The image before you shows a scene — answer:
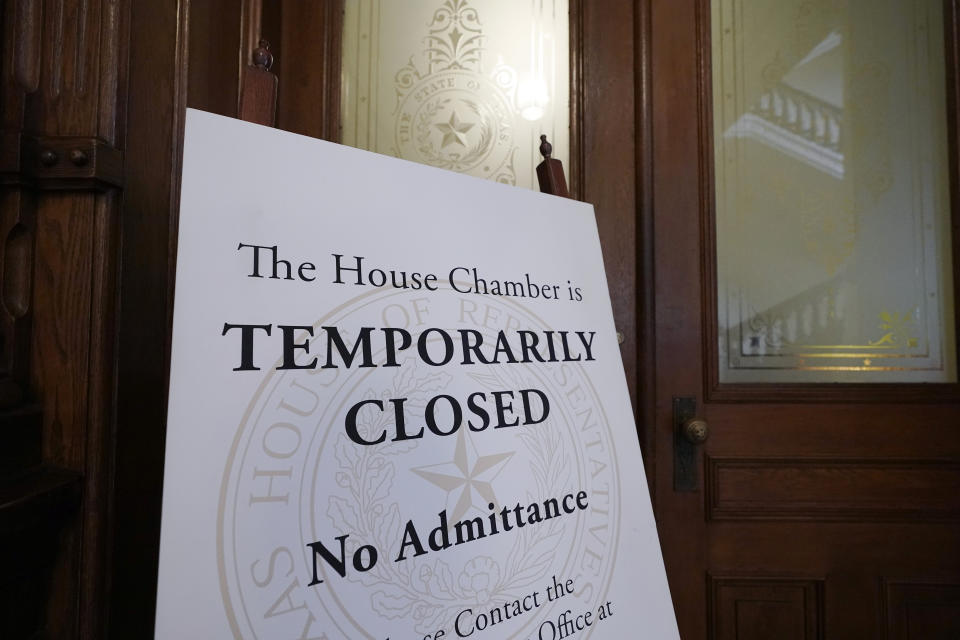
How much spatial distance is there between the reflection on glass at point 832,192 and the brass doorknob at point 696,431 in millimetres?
155

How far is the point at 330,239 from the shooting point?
1.95 ft

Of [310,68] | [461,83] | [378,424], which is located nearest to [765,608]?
A: [378,424]

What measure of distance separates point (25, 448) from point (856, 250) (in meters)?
1.70

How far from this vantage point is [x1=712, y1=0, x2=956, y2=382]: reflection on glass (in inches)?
49.0

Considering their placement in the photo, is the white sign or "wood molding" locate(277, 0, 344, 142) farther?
"wood molding" locate(277, 0, 344, 142)

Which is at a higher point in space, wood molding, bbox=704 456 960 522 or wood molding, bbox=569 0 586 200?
wood molding, bbox=569 0 586 200

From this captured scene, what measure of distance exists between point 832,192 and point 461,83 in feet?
3.25

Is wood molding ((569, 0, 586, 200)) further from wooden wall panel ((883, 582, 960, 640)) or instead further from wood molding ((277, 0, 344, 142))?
wooden wall panel ((883, 582, 960, 640))

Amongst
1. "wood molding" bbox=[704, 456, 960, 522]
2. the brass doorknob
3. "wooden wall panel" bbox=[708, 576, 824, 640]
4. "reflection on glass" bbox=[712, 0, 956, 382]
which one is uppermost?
"reflection on glass" bbox=[712, 0, 956, 382]

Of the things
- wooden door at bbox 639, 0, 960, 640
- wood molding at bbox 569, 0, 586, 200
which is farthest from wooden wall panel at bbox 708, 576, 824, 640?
wood molding at bbox 569, 0, 586, 200

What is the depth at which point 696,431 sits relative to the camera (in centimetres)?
118

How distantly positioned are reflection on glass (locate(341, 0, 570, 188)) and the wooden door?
27 cm

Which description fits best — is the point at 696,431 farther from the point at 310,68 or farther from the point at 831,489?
the point at 310,68

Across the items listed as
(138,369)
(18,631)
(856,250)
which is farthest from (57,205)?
(856,250)
